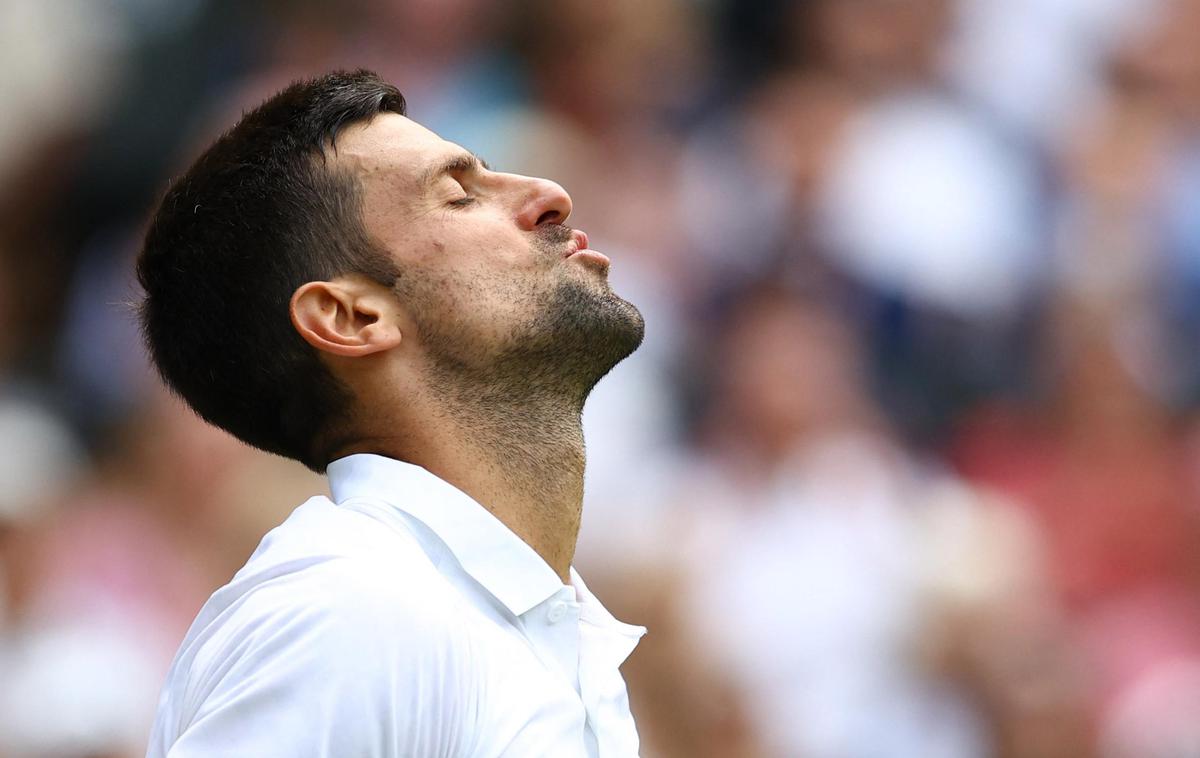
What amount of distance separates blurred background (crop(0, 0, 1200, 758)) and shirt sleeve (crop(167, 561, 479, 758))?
207cm

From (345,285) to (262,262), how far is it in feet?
0.41

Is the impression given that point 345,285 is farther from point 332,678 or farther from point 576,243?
point 332,678

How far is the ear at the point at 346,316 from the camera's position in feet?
7.15

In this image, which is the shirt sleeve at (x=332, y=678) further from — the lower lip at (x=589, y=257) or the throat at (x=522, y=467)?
the lower lip at (x=589, y=257)

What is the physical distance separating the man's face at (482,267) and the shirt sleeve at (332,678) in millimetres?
516

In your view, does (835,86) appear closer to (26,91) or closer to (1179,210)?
(1179,210)

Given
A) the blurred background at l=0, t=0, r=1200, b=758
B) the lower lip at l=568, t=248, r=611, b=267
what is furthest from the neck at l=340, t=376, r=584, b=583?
the blurred background at l=0, t=0, r=1200, b=758

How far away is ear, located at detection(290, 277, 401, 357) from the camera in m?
2.18

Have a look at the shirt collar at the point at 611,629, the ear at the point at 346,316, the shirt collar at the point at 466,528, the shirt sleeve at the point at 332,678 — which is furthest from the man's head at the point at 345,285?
the shirt sleeve at the point at 332,678

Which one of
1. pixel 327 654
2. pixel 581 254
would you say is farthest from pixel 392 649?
pixel 581 254

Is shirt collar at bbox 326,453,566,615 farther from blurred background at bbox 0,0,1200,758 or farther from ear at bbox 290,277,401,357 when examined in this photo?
blurred background at bbox 0,0,1200,758

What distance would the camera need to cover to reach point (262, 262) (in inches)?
87.7

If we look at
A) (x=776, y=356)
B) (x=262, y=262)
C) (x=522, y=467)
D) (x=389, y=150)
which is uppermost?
(x=776, y=356)

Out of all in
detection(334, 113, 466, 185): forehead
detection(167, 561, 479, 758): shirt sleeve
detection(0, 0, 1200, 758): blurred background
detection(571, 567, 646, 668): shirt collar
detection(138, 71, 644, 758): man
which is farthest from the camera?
detection(0, 0, 1200, 758): blurred background
